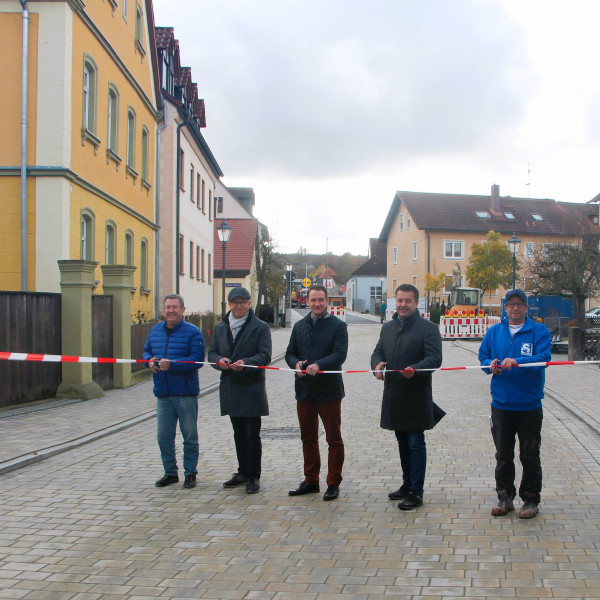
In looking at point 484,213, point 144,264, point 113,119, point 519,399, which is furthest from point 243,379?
point 484,213

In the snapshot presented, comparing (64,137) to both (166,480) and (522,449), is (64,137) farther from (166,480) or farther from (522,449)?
(522,449)

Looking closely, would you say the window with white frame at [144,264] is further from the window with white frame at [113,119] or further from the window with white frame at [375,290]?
the window with white frame at [375,290]

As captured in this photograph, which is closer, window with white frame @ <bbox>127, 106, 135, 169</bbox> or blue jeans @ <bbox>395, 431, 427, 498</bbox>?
blue jeans @ <bbox>395, 431, 427, 498</bbox>

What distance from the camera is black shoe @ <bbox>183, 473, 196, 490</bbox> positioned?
6691 mm

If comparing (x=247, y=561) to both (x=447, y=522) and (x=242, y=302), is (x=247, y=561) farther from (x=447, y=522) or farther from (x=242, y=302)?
(x=242, y=302)

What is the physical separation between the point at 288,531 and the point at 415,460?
1297 mm

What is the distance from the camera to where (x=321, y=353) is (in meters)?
6.43

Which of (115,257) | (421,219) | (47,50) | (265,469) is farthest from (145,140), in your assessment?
(421,219)

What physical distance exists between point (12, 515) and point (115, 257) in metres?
13.9

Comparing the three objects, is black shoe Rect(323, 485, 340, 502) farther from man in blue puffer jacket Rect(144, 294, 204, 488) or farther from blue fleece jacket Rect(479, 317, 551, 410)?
blue fleece jacket Rect(479, 317, 551, 410)

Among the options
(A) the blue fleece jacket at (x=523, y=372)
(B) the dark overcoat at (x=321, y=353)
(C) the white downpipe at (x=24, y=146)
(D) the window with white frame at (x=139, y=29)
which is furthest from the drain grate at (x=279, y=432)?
(D) the window with white frame at (x=139, y=29)

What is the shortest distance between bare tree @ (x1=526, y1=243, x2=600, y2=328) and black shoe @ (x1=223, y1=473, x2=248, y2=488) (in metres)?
21.9

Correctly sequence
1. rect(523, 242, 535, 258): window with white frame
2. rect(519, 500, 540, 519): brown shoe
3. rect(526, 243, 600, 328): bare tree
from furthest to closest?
rect(523, 242, 535, 258): window with white frame
rect(526, 243, 600, 328): bare tree
rect(519, 500, 540, 519): brown shoe

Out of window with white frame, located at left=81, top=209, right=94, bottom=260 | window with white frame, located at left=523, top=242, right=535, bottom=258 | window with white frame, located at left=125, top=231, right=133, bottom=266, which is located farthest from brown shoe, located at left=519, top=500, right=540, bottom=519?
window with white frame, located at left=523, top=242, right=535, bottom=258
